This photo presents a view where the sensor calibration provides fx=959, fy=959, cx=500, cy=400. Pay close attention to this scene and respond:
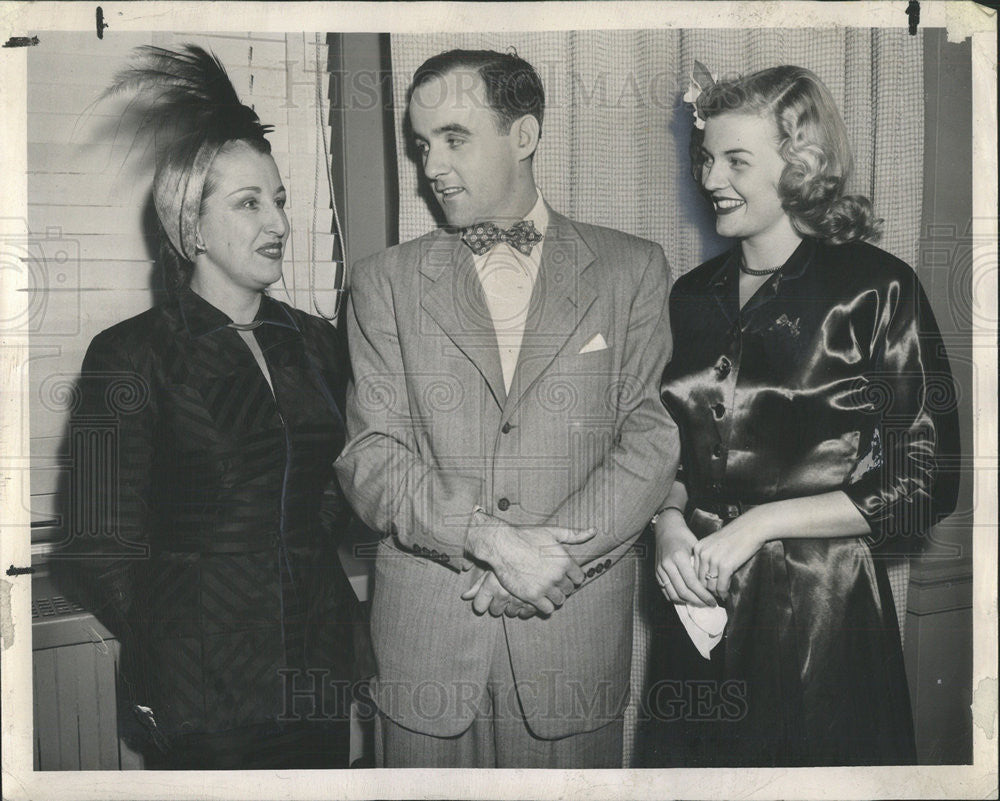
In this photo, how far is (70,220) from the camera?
333 cm

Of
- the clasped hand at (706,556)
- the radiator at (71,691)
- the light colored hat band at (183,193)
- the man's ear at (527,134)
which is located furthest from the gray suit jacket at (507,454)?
the radiator at (71,691)

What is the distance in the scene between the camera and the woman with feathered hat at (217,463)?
128 inches

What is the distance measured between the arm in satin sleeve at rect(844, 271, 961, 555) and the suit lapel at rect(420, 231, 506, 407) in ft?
4.21

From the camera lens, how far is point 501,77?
3293 mm

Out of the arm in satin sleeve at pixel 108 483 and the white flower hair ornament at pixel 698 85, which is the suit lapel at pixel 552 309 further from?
the arm in satin sleeve at pixel 108 483

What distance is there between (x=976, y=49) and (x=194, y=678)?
11.5 feet

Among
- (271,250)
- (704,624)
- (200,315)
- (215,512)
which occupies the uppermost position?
(271,250)

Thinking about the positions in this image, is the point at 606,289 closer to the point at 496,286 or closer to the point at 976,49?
the point at 496,286

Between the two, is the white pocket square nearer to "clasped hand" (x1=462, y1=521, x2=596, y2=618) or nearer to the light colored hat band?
"clasped hand" (x1=462, y1=521, x2=596, y2=618)

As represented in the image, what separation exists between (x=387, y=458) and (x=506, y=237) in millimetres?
847

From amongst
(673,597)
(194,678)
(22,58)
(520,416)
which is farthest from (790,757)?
(22,58)

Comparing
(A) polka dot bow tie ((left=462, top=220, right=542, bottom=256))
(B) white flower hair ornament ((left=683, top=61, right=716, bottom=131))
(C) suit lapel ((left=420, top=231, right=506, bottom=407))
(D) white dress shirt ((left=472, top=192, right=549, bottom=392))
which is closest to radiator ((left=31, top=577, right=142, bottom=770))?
(C) suit lapel ((left=420, top=231, right=506, bottom=407))

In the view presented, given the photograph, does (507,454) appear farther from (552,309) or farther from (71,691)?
(71,691)

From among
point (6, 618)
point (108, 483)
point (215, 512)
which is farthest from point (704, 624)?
point (6, 618)
